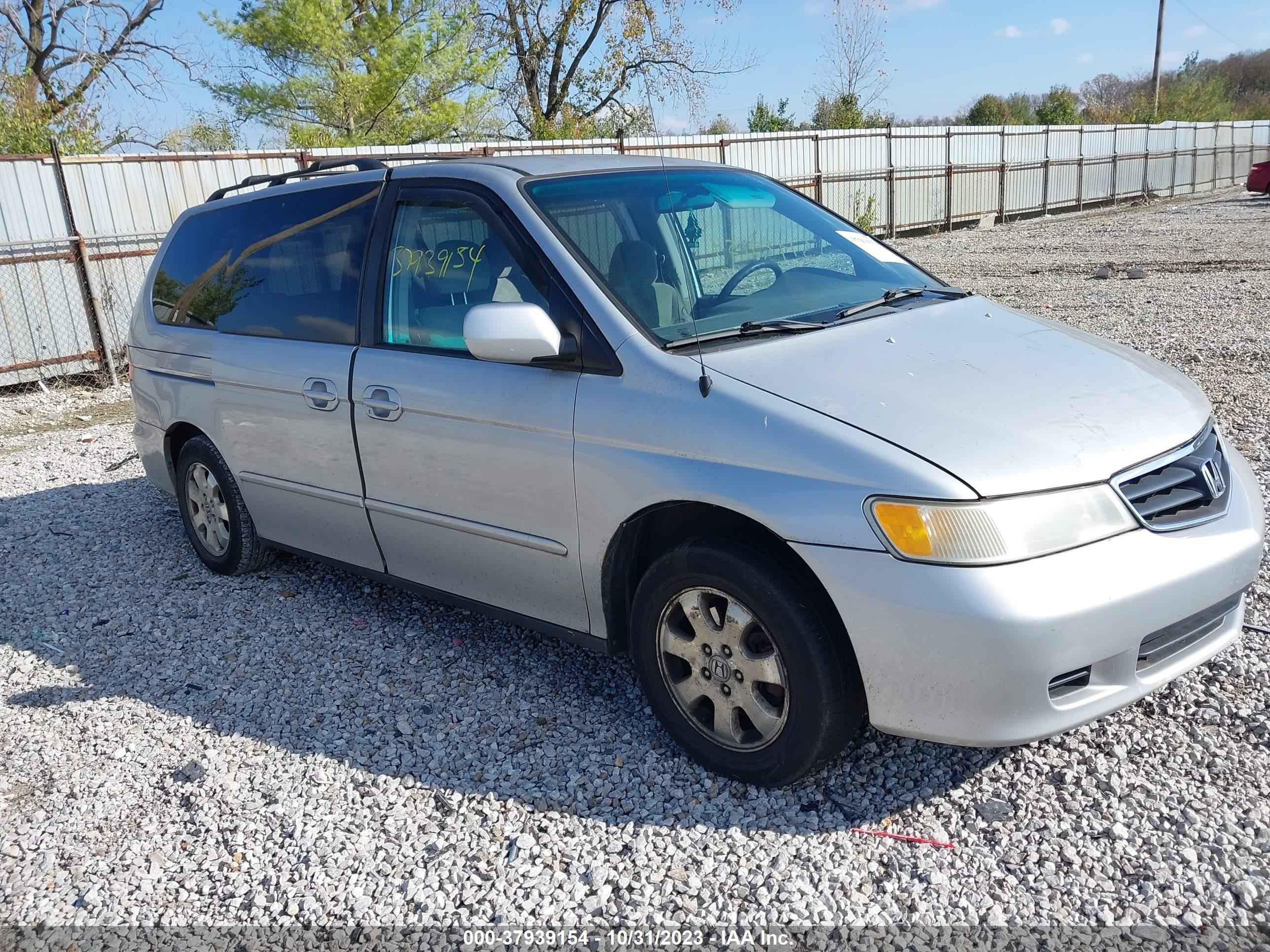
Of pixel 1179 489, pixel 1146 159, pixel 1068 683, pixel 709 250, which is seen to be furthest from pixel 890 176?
pixel 1068 683

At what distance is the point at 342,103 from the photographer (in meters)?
26.7

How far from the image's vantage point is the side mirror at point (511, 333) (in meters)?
3.18

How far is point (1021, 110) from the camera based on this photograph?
2256 inches

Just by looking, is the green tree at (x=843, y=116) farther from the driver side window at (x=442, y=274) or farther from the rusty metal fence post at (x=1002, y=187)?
the driver side window at (x=442, y=274)

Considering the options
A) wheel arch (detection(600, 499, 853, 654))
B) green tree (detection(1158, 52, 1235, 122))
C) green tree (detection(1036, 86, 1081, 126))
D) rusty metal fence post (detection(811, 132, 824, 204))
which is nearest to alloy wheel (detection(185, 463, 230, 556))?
wheel arch (detection(600, 499, 853, 654))

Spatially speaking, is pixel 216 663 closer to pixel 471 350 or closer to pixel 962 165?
pixel 471 350

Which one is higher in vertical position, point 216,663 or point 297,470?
point 297,470

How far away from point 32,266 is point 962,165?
69.6ft

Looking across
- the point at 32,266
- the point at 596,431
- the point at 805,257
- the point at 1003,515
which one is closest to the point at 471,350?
the point at 596,431

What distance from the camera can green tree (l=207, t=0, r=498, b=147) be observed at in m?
26.5

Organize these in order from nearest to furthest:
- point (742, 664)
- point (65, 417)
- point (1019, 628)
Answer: point (1019, 628) < point (742, 664) < point (65, 417)

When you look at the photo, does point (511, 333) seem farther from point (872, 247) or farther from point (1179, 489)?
point (1179, 489)

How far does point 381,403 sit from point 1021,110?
201 ft

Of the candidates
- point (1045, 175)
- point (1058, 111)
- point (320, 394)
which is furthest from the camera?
point (1058, 111)
